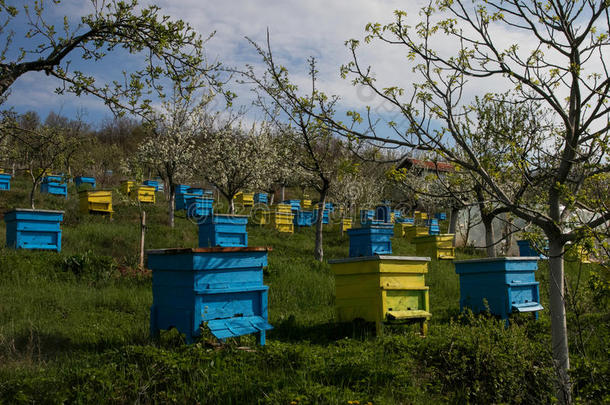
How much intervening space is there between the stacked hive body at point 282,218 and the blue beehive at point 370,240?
17.9ft

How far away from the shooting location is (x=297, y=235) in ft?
67.5

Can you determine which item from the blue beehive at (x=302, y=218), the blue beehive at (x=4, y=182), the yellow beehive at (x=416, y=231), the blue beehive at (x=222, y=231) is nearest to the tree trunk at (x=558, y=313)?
the blue beehive at (x=222, y=231)

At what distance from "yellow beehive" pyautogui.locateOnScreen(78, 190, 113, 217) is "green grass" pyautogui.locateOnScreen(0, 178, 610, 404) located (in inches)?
331

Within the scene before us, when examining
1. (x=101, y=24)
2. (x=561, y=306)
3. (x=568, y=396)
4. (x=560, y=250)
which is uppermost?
(x=101, y=24)

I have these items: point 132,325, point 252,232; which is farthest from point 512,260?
point 252,232

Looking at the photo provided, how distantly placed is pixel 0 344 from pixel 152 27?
13.1 ft

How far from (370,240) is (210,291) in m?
9.99

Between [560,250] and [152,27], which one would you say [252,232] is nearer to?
[152,27]

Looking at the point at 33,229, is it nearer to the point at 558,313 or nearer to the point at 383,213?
the point at 558,313

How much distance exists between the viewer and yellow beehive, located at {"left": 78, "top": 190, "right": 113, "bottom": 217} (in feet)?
57.3

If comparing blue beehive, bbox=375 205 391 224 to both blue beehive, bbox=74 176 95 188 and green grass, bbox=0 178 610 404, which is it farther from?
green grass, bbox=0 178 610 404

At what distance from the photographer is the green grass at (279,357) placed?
4129mm

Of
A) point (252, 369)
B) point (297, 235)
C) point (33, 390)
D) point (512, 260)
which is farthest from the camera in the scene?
point (297, 235)

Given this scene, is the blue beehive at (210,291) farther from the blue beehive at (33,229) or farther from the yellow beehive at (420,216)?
the yellow beehive at (420,216)
